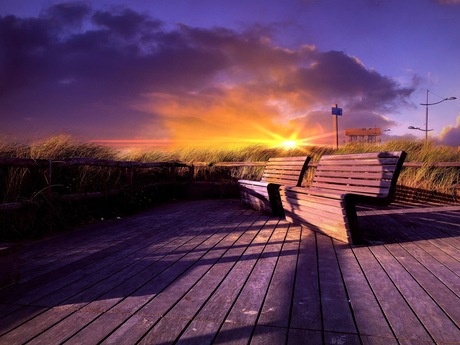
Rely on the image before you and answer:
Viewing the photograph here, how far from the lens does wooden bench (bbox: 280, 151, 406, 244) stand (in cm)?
359

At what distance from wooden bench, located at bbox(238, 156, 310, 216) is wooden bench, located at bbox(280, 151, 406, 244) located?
0.49 metres

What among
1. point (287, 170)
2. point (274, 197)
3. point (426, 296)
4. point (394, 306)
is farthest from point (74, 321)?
point (287, 170)

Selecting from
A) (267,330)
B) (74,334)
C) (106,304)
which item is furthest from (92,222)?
(267,330)

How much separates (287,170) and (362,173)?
2.00 meters

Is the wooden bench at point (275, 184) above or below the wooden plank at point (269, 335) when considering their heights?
above

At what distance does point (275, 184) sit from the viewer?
5.50 metres

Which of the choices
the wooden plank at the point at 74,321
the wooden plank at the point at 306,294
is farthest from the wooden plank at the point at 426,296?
the wooden plank at the point at 74,321

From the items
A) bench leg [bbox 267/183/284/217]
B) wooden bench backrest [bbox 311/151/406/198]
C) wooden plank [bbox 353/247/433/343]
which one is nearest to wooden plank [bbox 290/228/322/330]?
wooden plank [bbox 353/247/433/343]

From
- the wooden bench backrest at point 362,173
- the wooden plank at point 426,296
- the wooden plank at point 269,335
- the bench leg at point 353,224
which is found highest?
the wooden bench backrest at point 362,173

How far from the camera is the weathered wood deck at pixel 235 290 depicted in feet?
5.78

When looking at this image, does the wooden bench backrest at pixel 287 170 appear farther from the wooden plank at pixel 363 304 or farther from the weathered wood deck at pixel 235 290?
the wooden plank at pixel 363 304

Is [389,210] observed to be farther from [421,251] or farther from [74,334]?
[74,334]

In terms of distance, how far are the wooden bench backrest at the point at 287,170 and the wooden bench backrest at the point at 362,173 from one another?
33 cm

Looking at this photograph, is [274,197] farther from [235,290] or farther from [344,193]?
[235,290]
